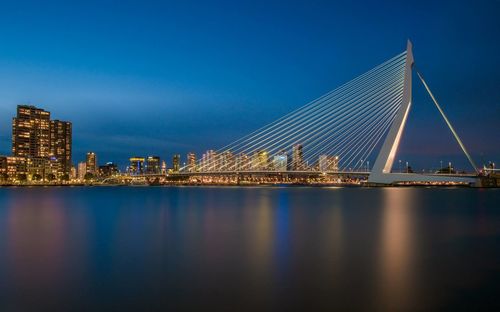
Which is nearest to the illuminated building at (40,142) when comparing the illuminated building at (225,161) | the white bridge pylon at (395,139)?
the illuminated building at (225,161)

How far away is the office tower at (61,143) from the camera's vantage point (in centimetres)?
13907

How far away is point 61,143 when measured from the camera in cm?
14375

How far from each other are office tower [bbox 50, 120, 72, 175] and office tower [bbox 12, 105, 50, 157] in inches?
74.9

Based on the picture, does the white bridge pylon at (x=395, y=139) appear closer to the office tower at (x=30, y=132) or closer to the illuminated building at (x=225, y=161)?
the illuminated building at (x=225, y=161)

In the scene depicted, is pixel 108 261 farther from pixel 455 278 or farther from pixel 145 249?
pixel 455 278

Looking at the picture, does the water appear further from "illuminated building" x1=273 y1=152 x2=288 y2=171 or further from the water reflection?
"illuminated building" x1=273 y1=152 x2=288 y2=171

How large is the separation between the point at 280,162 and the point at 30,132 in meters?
104

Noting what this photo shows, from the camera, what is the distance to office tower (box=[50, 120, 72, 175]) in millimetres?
139075

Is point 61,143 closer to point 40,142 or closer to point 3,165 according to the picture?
point 40,142

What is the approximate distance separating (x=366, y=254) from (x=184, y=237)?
560 centimetres

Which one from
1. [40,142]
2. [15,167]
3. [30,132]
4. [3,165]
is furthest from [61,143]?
[3,165]

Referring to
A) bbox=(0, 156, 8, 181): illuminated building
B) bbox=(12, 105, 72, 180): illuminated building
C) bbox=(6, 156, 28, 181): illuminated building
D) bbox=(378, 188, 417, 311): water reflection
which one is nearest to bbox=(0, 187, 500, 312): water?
bbox=(378, 188, 417, 311): water reflection

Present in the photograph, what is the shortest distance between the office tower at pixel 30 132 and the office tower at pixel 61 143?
1.90m

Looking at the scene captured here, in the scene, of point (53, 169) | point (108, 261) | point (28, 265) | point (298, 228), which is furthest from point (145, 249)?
point (53, 169)
